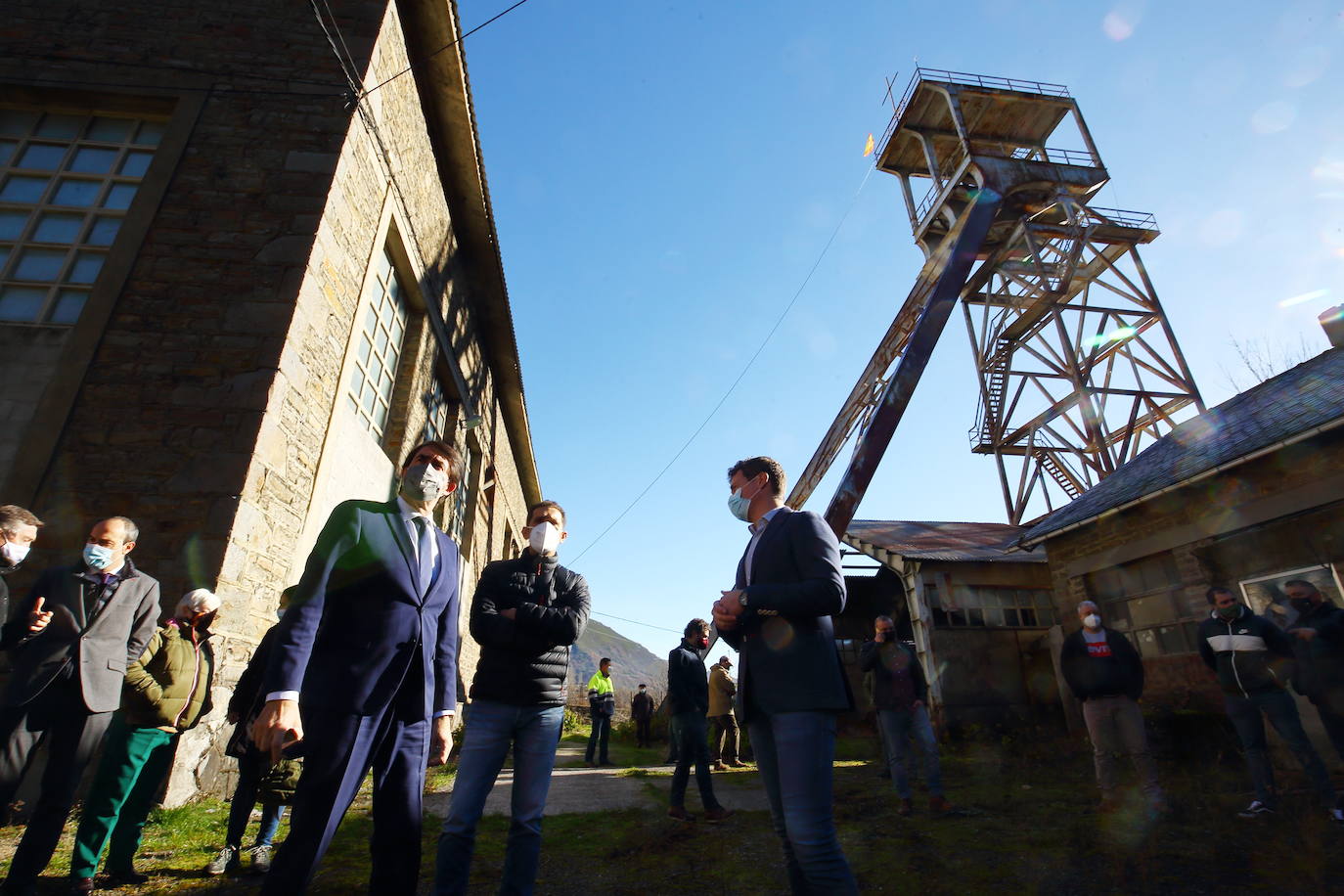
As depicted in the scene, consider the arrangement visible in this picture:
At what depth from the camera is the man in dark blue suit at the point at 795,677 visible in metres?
2.04

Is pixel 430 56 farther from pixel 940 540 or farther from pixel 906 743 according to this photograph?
pixel 940 540

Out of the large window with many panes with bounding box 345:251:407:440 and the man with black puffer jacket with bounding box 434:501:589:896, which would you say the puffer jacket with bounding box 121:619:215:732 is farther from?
the large window with many panes with bounding box 345:251:407:440

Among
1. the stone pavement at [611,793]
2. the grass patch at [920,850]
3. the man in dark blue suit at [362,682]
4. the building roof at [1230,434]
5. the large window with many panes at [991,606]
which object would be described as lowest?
the grass patch at [920,850]

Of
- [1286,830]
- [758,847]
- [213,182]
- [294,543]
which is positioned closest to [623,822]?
[758,847]

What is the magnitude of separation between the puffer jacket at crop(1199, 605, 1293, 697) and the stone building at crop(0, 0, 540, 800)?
7760mm

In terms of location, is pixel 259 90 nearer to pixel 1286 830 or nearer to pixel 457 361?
pixel 457 361

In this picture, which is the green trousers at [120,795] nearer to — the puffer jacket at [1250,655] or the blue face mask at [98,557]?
the blue face mask at [98,557]

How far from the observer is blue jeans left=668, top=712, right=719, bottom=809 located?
17.0 feet

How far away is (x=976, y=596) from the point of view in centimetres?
1302

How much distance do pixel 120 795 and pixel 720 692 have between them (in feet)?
23.3

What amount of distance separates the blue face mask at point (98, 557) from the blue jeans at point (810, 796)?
3.32 meters

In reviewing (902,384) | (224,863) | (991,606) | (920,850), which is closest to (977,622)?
(991,606)

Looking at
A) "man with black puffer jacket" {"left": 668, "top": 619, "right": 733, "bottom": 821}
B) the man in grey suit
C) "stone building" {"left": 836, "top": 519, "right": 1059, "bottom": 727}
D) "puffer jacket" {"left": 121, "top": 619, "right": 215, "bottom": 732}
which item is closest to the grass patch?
"man with black puffer jacket" {"left": 668, "top": 619, "right": 733, "bottom": 821}

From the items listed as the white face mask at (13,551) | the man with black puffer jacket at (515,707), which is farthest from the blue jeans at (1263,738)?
the white face mask at (13,551)
